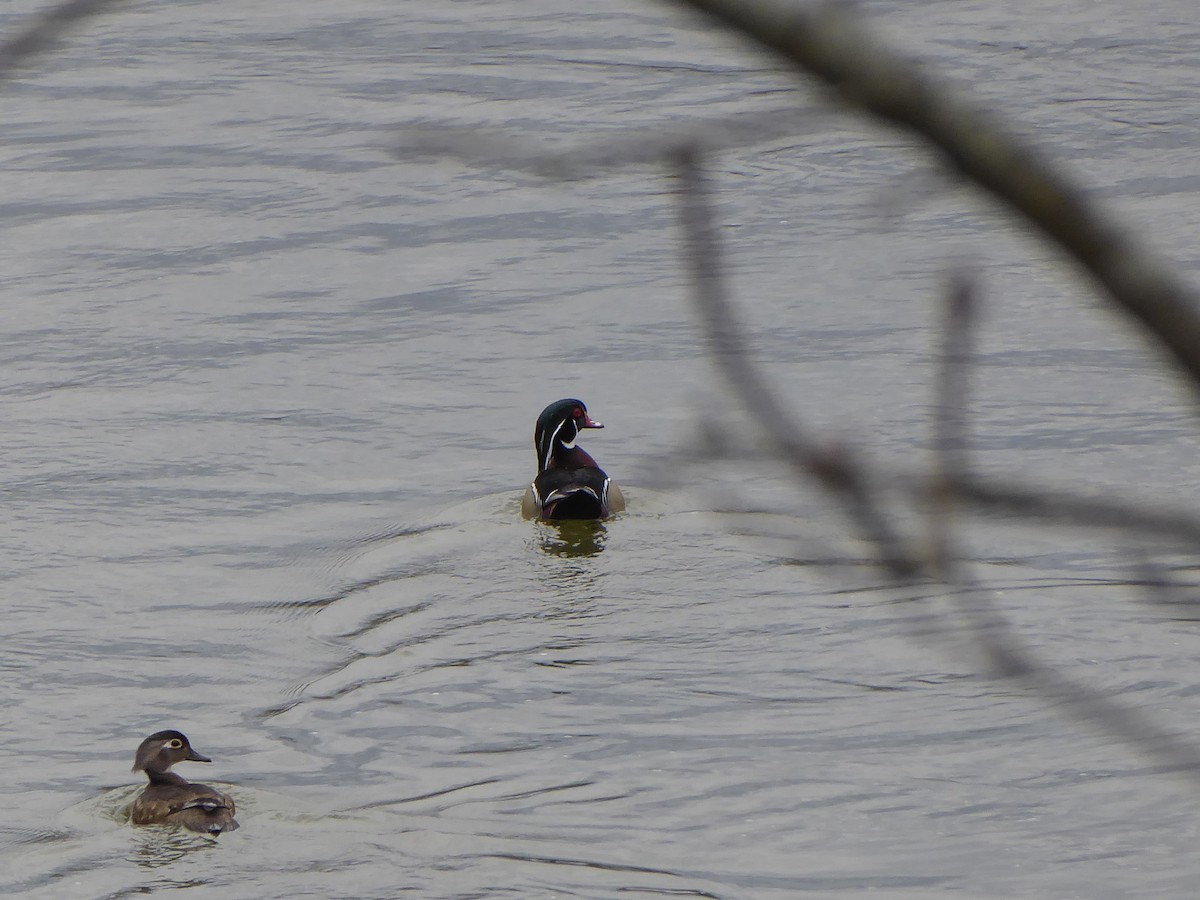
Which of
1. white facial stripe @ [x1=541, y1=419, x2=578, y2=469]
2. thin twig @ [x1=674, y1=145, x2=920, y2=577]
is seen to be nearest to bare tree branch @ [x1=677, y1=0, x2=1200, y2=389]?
thin twig @ [x1=674, y1=145, x2=920, y2=577]

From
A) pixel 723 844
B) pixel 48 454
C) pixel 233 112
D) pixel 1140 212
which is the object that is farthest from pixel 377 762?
pixel 233 112

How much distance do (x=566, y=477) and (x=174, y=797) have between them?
4550mm

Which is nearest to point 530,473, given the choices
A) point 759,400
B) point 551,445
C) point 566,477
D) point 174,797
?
point 551,445

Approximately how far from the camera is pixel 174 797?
7312mm

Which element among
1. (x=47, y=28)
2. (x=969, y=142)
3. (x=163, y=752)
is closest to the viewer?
(x=969, y=142)

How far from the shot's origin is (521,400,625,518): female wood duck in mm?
11414

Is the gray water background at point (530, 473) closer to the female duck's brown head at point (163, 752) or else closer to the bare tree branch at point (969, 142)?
the bare tree branch at point (969, 142)

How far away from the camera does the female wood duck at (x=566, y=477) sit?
1141 cm

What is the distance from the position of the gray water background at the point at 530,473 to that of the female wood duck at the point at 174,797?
93mm

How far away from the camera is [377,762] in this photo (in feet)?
26.8

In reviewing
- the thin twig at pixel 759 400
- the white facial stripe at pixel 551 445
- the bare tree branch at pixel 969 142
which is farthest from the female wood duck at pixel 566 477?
the bare tree branch at pixel 969 142

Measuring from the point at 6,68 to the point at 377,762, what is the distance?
683 cm

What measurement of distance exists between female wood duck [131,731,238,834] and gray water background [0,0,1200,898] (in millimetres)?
93

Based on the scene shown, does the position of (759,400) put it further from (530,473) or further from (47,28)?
(530,473)
